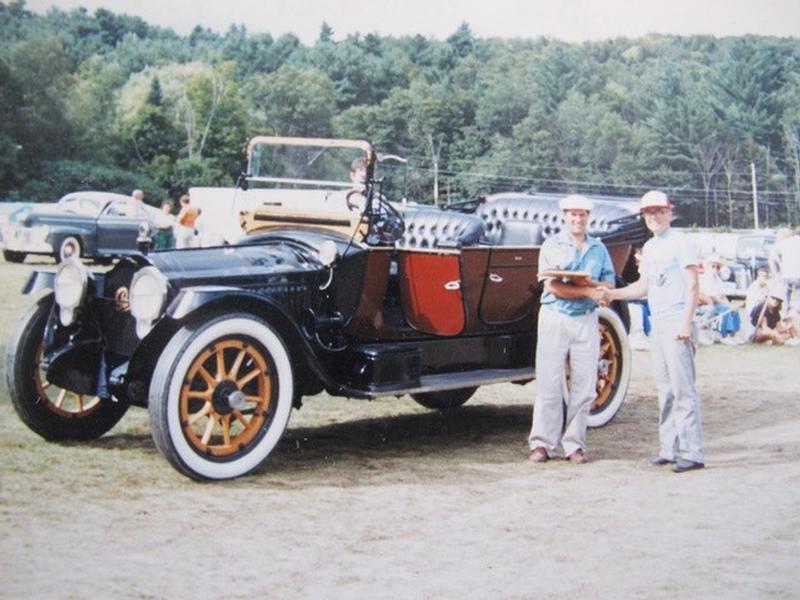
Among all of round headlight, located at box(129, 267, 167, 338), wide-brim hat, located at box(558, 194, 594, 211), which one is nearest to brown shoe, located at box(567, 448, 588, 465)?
wide-brim hat, located at box(558, 194, 594, 211)

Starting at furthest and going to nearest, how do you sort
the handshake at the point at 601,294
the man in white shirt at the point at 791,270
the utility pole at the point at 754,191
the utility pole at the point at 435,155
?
1. the utility pole at the point at 754,191
2. the man in white shirt at the point at 791,270
3. the utility pole at the point at 435,155
4. the handshake at the point at 601,294

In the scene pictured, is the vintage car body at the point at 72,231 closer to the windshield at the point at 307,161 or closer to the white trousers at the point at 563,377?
the windshield at the point at 307,161

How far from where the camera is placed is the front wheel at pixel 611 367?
651 centimetres

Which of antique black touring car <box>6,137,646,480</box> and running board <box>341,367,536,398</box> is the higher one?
antique black touring car <box>6,137,646,480</box>

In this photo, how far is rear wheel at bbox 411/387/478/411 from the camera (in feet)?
23.2

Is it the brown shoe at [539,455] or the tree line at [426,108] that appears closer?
the brown shoe at [539,455]

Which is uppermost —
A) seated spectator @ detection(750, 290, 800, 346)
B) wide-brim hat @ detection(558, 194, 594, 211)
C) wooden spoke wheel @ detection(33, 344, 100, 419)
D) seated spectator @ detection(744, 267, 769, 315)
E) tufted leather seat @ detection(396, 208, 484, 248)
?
wide-brim hat @ detection(558, 194, 594, 211)

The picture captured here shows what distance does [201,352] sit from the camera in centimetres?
471

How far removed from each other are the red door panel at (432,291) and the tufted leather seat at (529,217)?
139 centimetres

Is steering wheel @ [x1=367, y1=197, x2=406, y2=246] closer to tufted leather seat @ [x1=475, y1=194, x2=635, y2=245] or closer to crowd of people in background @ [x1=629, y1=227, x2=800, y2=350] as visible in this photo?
tufted leather seat @ [x1=475, y1=194, x2=635, y2=245]

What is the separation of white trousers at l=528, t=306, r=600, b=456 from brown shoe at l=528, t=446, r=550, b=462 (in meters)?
0.02

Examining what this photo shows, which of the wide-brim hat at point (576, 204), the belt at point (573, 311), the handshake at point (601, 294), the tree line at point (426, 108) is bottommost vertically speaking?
the belt at point (573, 311)

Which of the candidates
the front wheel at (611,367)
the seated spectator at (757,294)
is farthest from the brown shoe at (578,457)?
the seated spectator at (757,294)

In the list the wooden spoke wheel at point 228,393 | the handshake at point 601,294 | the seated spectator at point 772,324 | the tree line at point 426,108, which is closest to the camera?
the wooden spoke wheel at point 228,393
